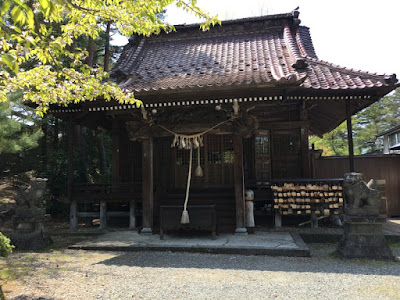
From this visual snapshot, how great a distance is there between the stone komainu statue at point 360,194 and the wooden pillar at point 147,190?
4.79 m

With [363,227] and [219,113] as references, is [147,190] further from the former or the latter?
[363,227]

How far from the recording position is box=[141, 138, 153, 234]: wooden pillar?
7766 mm

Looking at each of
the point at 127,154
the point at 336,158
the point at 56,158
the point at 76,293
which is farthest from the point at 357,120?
the point at 76,293

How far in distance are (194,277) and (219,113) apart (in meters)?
4.36

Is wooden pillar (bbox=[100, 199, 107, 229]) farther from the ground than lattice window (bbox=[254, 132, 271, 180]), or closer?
closer

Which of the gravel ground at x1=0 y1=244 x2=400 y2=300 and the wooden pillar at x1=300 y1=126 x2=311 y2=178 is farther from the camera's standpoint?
the wooden pillar at x1=300 y1=126 x2=311 y2=178

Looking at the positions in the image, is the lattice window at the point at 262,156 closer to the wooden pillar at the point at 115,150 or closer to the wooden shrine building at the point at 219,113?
the wooden shrine building at the point at 219,113

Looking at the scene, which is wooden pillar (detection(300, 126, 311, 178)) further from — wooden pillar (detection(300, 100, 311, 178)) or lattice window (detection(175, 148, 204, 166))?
lattice window (detection(175, 148, 204, 166))

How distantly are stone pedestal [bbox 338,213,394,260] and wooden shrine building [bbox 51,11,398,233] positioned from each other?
2.06 m

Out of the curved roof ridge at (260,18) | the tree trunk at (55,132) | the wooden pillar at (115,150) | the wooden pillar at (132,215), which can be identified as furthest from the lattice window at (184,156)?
the tree trunk at (55,132)

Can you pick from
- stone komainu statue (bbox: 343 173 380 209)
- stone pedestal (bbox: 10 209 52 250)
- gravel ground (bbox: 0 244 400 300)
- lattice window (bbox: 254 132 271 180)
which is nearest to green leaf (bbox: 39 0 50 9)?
gravel ground (bbox: 0 244 400 300)

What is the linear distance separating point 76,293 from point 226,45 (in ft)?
31.7

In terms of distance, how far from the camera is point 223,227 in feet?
25.7

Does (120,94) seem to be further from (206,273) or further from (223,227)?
(223,227)
